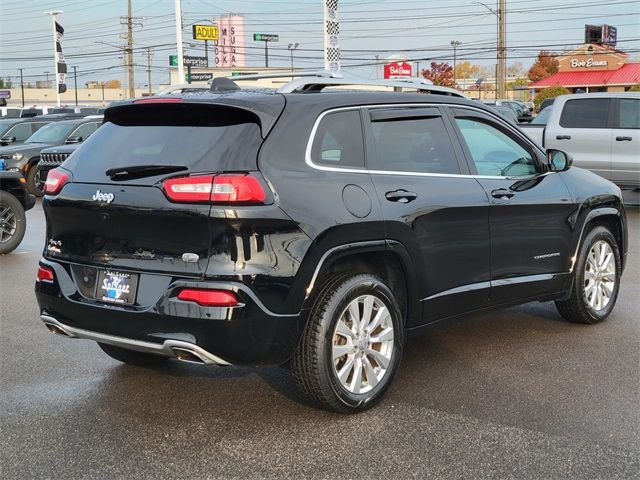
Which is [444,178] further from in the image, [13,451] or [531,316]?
[13,451]

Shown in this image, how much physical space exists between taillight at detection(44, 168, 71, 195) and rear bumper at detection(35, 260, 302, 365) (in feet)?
2.61

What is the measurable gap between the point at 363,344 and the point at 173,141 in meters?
1.58

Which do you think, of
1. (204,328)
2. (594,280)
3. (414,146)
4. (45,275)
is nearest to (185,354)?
(204,328)

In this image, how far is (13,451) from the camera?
3.93 meters

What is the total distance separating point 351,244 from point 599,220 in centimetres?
303

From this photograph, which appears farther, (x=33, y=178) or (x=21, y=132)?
(x=21, y=132)

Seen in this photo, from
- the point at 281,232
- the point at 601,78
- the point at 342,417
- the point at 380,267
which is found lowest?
the point at 342,417

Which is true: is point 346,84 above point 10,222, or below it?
above

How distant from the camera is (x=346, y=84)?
487 cm

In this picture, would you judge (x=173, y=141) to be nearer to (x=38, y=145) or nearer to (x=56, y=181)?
(x=56, y=181)

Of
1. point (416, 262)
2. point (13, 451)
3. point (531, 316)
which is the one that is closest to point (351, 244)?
point (416, 262)

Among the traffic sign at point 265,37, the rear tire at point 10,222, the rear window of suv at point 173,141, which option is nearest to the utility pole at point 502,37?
the rear tire at point 10,222

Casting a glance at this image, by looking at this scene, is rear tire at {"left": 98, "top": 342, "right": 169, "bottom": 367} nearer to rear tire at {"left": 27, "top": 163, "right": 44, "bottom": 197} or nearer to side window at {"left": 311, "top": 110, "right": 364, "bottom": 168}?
side window at {"left": 311, "top": 110, "right": 364, "bottom": 168}

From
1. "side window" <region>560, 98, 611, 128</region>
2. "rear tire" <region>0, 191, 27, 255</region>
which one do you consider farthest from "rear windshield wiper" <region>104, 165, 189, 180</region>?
"side window" <region>560, 98, 611, 128</region>
